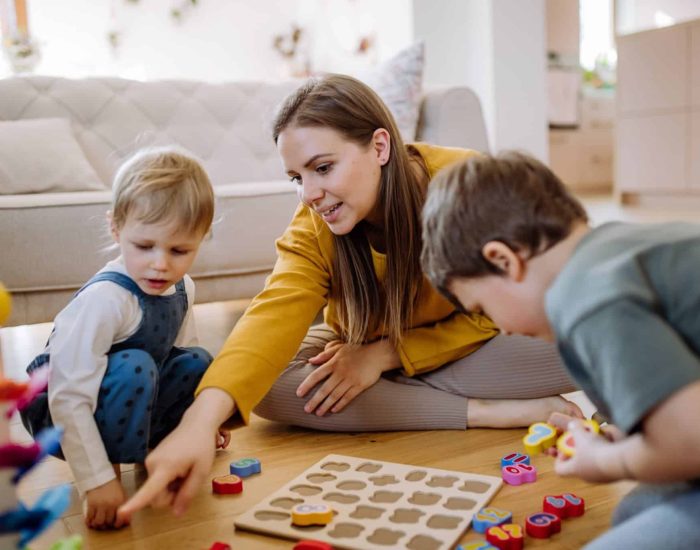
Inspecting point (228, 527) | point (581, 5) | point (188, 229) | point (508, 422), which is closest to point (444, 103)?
point (508, 422)

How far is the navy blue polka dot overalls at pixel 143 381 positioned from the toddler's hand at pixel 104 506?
0.24 feet

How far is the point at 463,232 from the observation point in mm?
760

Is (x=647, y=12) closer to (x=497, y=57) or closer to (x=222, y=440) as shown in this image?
(x=497, y=57)

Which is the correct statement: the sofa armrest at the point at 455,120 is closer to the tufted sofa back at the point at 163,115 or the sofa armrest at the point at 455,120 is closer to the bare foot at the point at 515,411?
the tufted sofa back at the point at 163,115

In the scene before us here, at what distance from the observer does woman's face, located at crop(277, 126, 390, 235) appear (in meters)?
1.20

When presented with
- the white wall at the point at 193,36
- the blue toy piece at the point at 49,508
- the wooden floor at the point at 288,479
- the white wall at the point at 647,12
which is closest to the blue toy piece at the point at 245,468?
the wooden floor at the point at 288,479

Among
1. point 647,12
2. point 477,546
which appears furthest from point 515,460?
point 647,12

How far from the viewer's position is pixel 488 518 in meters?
0.93

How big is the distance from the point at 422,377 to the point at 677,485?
2.31ft

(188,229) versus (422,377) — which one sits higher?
(188,229)

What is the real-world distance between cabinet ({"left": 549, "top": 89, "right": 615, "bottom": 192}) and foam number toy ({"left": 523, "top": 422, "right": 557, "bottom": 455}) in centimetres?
557

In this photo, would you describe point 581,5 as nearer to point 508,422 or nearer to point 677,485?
point 508,422

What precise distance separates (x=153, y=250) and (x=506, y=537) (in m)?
0.59

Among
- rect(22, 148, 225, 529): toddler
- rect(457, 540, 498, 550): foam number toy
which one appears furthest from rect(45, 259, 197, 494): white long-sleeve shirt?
rect(457, 540, 498, 550): foam number toy
